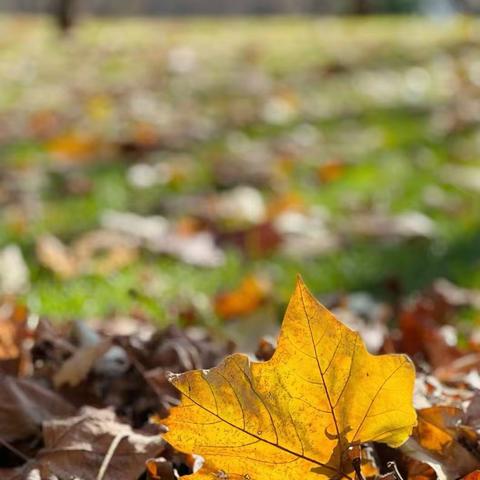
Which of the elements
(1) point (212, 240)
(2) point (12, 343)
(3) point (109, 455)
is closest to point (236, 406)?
(3) point (109, 455)

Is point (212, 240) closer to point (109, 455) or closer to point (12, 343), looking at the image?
point (12, 343)

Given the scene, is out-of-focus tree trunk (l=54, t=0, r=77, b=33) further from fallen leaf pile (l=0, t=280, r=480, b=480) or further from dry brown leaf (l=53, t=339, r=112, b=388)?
dry brown leaf (l=53, t=339, r=112, b=388)

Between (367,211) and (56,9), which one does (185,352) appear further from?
(56,9)

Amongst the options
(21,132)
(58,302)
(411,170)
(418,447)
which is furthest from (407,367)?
(21,132)

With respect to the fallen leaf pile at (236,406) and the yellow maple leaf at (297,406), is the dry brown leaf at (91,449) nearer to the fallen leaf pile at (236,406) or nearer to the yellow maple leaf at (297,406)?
the fallen leaf pile at (236,406)

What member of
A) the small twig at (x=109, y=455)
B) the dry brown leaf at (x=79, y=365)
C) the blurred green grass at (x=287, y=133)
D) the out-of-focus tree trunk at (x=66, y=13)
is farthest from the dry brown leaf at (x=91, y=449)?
the out-of-focus tree trunk at (x=66, y=13)

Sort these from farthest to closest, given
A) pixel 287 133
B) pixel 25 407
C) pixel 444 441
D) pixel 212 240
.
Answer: pixel 287 133 < pixel 212 240 < pixel 25 407 < pixel 444 441
